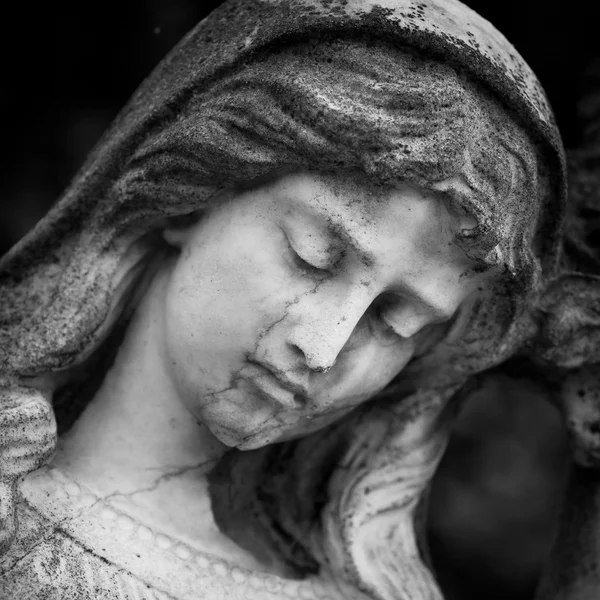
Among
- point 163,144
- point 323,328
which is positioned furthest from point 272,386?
point 163,144

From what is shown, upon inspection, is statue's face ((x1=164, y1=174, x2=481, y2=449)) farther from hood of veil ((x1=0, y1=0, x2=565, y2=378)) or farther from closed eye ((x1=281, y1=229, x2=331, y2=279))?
hood of veil ((x1=0, y1=0, x2=565, y2=378))

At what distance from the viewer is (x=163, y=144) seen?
5.81 feet

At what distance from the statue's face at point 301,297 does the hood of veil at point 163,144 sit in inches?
4.5

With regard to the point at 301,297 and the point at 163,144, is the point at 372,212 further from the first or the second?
the point at 163,144

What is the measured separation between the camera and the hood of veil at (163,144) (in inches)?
66.2

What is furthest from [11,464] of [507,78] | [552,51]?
[552,51]

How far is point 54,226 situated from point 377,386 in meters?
0.62

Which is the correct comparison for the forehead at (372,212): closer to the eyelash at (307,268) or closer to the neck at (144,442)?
the eyelash at (307,268)

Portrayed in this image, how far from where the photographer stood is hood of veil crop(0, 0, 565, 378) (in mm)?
1681

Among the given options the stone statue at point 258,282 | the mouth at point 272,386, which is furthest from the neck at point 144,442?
the mouth at point 272,386

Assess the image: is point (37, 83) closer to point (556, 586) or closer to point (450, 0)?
point (450, 0)

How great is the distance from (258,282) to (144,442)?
41 centimetres

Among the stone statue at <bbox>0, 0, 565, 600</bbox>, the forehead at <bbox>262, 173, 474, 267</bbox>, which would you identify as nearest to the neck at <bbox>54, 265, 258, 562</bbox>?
the stone statue at <bbox>0, 0, 565, 600</bbox>

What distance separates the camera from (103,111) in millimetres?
2775
